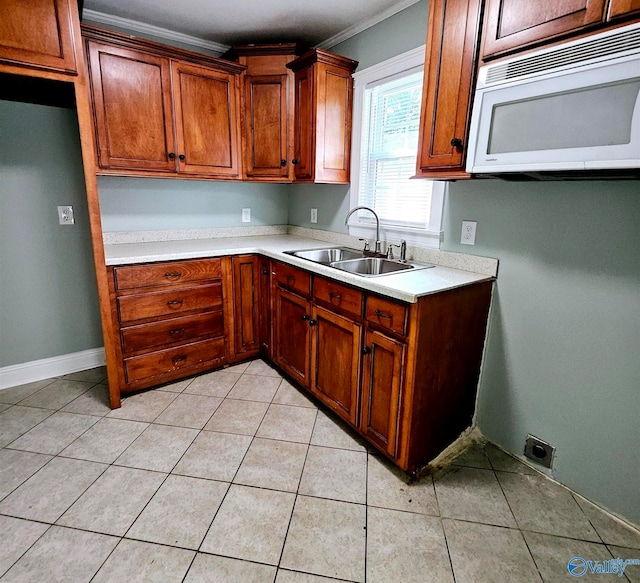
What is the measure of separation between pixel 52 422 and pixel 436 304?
7.25 ft

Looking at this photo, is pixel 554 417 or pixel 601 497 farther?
pixel 554 417

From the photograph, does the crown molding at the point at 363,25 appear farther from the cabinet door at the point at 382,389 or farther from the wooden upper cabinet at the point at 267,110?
the cabinet door at the point at 382,389

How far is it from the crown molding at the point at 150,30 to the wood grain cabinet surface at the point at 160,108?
42cm

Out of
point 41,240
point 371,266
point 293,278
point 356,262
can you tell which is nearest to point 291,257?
point 293,278

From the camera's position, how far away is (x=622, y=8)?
43.1 inches

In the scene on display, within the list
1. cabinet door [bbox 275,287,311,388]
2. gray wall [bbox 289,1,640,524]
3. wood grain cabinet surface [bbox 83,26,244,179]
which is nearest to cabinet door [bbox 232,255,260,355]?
cabinet door [bbox 275,287,311,388]

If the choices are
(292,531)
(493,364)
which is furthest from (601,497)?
(292,531)

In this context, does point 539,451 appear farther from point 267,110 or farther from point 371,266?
point 267,110

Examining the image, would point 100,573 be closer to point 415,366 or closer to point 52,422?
point 52,422

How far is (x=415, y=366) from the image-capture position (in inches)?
63.6

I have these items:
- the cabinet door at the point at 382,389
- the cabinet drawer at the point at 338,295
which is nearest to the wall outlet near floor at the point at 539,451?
the cabinet door at the point at 382,389

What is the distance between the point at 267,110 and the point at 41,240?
5.83ft

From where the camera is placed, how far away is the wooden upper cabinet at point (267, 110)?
2.61 metres

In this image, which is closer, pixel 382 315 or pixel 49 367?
pixel 382 315
